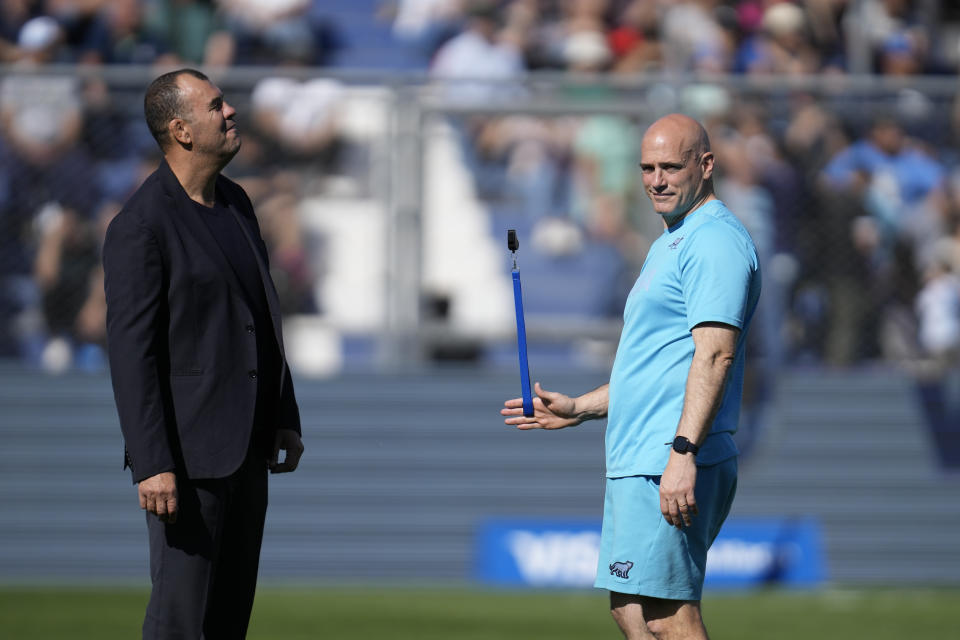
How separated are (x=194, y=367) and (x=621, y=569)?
1.63m

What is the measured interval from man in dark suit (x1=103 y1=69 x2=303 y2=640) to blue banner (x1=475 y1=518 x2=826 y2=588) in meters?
5.91

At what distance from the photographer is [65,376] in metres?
11.3

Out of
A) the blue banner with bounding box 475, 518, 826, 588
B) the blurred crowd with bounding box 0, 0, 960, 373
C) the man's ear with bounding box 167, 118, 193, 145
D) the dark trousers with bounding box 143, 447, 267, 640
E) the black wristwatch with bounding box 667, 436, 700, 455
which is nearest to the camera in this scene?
the black wristwatch with bounding box 667, 436, 700, 455

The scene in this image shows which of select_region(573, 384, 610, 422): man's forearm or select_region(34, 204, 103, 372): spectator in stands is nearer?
select_region(573, 384, 610, 422): man's forearm

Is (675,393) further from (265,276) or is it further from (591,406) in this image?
(265,276)

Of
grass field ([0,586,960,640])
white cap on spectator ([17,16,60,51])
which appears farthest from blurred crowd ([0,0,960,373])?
grass field ([0,586,960,640])

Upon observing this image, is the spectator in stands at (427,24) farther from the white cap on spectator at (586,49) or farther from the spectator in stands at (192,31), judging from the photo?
the spectator in stands at (192,31)

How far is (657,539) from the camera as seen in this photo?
4996 mm

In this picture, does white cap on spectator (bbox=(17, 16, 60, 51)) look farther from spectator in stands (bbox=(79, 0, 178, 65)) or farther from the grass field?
the grass field

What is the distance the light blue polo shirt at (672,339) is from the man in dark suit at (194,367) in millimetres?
1249

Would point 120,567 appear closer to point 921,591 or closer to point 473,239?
point 473,239

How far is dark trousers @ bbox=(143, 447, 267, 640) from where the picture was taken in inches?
194

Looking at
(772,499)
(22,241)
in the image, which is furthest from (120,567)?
(772,499)

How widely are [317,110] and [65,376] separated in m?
2.83
